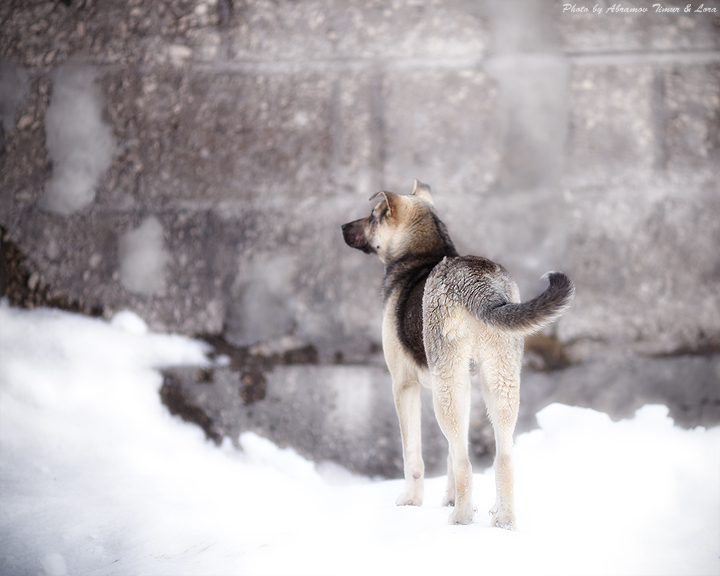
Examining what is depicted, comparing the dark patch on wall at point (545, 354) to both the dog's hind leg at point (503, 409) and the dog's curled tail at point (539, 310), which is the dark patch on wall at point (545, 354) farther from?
the dog's curled tail at point (539, 310)

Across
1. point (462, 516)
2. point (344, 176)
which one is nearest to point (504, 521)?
point (462, 516)

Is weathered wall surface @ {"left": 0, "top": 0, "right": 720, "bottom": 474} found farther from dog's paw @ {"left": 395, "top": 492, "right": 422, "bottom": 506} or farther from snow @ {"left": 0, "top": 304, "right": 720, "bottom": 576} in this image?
dog's paw @ {"left": 395, "top": 492, "right": 422, "bottom": 506}

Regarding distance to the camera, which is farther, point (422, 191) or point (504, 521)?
point (422, 191)

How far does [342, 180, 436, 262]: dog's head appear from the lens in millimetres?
2068

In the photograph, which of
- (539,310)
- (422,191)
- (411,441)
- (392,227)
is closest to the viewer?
(539,310)

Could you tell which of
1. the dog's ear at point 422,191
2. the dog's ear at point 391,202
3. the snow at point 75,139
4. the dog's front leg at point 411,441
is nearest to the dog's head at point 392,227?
the dog's ear at point 391,202

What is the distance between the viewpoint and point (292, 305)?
273 cm

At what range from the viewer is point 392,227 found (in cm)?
209

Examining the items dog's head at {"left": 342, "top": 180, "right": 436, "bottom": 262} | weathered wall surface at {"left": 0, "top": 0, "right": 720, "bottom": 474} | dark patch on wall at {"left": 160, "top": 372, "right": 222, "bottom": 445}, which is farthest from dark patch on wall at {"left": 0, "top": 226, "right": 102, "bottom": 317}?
dog's head at {"left": 342, "top": 180, "right": 436, "bottom": 262}

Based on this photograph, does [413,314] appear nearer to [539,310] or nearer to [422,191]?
[539,310]

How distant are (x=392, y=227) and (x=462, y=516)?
43.1 inches

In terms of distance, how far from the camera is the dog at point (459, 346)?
1.53m

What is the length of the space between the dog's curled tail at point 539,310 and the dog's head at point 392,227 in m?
0.69

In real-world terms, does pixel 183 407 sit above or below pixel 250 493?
above
